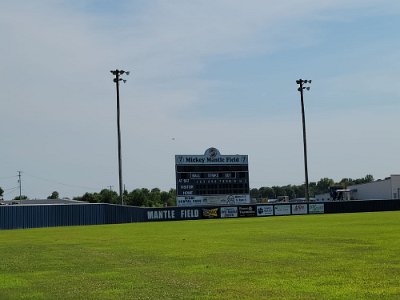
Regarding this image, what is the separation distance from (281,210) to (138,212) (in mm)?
15272

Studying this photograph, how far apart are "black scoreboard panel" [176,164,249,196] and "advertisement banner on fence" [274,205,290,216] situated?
405 centimetres

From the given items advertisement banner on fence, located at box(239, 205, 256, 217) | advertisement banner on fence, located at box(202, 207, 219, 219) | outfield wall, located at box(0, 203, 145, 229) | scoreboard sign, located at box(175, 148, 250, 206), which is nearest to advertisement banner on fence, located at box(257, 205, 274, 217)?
advertisement banner on fence, located at box(239, 205, 256, 217)

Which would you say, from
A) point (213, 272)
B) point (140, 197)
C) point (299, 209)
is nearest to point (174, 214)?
point (299, 209)

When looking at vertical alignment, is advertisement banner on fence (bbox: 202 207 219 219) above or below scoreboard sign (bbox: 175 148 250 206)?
below

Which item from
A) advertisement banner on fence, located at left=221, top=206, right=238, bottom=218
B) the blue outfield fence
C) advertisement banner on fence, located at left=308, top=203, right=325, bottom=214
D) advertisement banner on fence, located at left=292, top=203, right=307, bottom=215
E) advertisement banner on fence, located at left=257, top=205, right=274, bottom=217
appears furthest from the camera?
advertisement banner on fence, located at left=308, top=203, right=325, bottom=214

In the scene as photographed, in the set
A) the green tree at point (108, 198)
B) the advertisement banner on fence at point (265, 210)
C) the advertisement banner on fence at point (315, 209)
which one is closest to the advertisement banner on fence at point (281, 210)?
the advertisement banner on fence at point (265, 210)

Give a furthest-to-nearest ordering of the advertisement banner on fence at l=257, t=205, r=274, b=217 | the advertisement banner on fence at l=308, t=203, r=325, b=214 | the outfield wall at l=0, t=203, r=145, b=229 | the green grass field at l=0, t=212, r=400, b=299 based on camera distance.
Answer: the advertisement banner on fence at l=308, t=203, r=325, b=214 → the advertisement banner on fence at l=257, t=205, r=274, b=217 → the outfield wall at l=0, t=203, r=145, b=229 → the green grass field at l=0, t=212, r=400, b=299

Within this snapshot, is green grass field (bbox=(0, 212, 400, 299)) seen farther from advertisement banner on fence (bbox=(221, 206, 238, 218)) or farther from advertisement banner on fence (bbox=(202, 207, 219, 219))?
advertisement banner on fence (bbox=(221, 206, 238, 218))

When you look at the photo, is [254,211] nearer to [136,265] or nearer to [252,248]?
[252,248]

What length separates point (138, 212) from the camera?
59031 millimetres

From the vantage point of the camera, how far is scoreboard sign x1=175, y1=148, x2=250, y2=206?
6006 cm

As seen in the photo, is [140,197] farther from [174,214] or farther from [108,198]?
[174,214]

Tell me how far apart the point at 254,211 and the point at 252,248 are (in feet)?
145

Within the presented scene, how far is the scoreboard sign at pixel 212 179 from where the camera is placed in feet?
197
